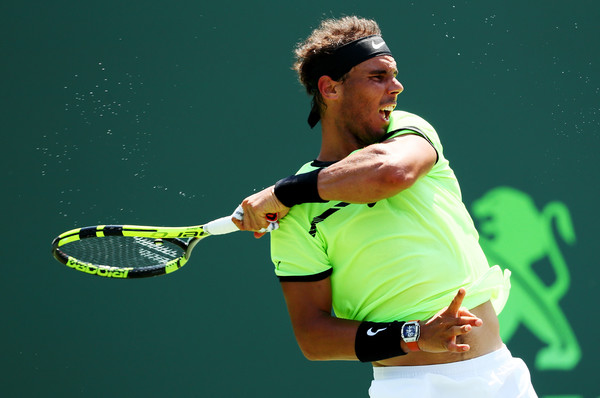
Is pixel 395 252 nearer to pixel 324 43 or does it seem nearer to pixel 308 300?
pixel 308 300

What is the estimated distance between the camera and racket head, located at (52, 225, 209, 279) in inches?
108

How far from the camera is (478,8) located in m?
4.26

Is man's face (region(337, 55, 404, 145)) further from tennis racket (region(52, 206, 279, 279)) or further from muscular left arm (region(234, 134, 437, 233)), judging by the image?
tennis racket (region(52, 206, 279, 279))

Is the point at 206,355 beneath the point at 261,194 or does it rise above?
beneath

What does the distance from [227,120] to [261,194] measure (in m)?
1.68

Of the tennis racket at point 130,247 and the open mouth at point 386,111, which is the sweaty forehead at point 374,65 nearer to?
the open mouth at point 386,111

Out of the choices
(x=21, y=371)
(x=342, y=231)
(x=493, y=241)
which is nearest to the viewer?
(x=342, y=231)

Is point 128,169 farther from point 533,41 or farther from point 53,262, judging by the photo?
point 533,41

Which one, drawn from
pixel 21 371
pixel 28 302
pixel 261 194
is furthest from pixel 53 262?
pixel 261 194

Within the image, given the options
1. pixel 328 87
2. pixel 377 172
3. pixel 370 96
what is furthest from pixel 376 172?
pixel 328 87

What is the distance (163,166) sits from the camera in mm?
3971

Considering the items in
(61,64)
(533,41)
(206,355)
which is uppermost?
(61,64)

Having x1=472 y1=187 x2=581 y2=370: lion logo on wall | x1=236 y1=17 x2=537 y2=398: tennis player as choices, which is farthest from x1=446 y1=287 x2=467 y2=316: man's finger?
x1=472 y1=187 x2=581 y2=370: lion logo on wall

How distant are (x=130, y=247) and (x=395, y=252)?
1130mm
